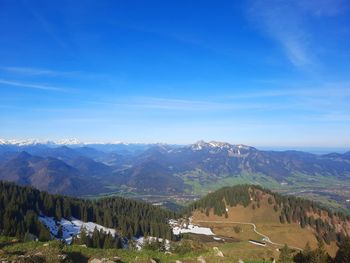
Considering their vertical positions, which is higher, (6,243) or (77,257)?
(77,257)

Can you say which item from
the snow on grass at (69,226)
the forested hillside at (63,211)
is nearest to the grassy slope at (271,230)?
the forested hillside at (63,211)

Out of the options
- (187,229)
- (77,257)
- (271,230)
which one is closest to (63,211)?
(187,229)

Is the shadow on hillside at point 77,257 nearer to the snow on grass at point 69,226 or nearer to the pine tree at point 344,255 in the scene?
the pine tree at point 344,255

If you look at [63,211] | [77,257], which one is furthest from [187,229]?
[77,257]

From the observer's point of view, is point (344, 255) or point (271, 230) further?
point (271, 230)

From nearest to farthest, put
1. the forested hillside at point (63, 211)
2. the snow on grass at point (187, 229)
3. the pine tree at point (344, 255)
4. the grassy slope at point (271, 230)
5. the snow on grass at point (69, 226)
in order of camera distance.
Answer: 1. the pine tree at point (344, 255)
2. the snow on grass at point (69, 226)
3. the forested hillside at point (63, 211)
4. the grassy slope at point (271, 230)
5. the snow on grass at point (187, 229)

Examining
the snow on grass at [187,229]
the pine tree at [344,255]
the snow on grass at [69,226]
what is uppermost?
the pine tree at [344,255]

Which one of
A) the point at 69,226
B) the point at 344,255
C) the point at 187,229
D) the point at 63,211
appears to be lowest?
the point at 187,229

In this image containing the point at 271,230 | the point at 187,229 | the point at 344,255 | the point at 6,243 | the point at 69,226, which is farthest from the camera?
the point at 187,229

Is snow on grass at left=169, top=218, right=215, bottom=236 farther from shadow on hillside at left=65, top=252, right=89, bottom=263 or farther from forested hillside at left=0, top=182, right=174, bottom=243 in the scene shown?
shadow on hillside at left=65, top=252, right=89, bottom=263

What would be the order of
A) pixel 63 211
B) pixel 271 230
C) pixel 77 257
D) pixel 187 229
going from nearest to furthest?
pixel 77 257 < pixel 63 211 < pixel 271 230 < pixel 187 229

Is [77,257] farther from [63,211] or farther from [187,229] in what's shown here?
[187,229]
